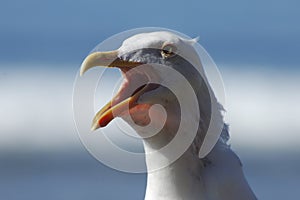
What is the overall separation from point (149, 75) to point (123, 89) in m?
0.10

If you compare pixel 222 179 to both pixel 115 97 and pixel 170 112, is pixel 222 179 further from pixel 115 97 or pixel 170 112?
pixel 115 97

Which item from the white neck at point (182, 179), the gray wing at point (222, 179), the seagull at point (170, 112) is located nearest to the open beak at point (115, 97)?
the seagull at point (170, 112)

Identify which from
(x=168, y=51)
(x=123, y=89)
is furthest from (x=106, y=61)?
(x=168, y=51)

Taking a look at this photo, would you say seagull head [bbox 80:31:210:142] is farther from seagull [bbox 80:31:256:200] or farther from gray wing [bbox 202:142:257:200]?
gray wing [bbox 202:142:257:200]

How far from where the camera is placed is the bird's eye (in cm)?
415

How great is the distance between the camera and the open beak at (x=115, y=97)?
4113 millimetres

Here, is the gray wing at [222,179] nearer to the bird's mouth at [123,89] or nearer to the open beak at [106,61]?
the bird's mouth at [123,89]

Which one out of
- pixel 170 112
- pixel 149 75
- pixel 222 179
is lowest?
pixel 222 179

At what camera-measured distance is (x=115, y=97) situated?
4.16m

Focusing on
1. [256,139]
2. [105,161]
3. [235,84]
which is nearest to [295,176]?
[256,139]

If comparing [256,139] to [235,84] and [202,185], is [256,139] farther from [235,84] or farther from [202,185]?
[202,185]

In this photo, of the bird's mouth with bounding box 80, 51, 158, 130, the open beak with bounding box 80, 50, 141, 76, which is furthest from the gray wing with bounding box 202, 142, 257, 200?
the open beak with bounding box 80, 50, 141, 76

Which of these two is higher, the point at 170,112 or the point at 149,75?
the point at 149,75

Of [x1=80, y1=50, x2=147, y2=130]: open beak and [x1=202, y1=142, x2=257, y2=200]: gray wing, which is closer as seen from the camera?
[x1=80, y1=50, x2=147, y2=130]: open beak
